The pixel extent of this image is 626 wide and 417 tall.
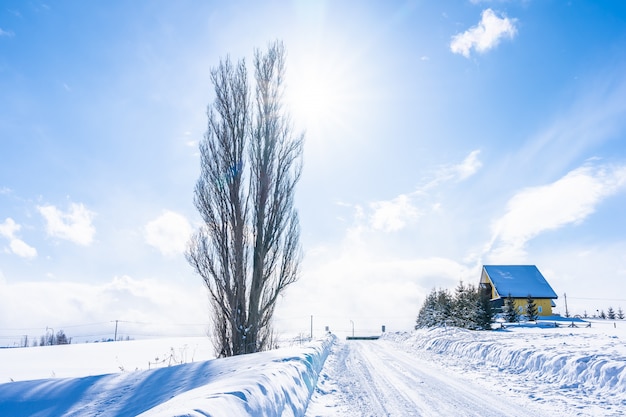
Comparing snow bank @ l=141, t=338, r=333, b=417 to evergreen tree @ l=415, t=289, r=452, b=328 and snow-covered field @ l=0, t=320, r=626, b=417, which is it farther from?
evergreen tree @ l=415, t=289, r=452, b=328

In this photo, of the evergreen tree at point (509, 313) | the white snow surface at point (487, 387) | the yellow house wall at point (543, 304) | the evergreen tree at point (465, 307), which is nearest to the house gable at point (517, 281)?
the yellow house wall at point (543, 304)

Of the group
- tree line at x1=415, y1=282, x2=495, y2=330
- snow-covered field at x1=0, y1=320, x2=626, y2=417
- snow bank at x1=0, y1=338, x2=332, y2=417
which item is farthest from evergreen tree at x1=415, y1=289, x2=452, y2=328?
snow bank at x1=0, y1=338, x2=332, y2=417

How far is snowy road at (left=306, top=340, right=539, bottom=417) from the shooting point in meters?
5.68

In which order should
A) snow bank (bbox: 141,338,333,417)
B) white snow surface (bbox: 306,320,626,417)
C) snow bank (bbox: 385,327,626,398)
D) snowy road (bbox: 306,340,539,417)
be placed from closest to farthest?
snow bank (bbox: 141,338,333,417), snowy road (bbox: 306,340,539,417), white snow surface (bbox: 306,320,626,417), snow bank (bbox: 385,327,626,398)

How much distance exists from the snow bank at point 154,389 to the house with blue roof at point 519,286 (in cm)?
4268

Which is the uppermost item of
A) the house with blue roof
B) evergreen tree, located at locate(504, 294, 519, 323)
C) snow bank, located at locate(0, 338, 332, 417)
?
the house with blue roof

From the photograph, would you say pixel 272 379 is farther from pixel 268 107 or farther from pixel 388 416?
pixel 268 107

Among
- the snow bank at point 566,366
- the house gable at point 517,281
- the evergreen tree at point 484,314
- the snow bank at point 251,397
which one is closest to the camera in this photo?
the snow bank at point 251,397

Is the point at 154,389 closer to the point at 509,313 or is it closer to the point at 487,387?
the point at 487,387

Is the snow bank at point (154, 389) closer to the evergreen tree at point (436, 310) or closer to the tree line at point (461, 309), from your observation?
the tree line at point (461, 309)

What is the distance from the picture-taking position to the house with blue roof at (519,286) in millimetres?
44438

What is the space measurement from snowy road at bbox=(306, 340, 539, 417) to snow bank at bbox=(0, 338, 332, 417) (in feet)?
2.08

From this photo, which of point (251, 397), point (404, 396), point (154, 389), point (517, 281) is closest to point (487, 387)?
point (404, 396)

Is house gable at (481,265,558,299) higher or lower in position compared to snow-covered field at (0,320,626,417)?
higher
